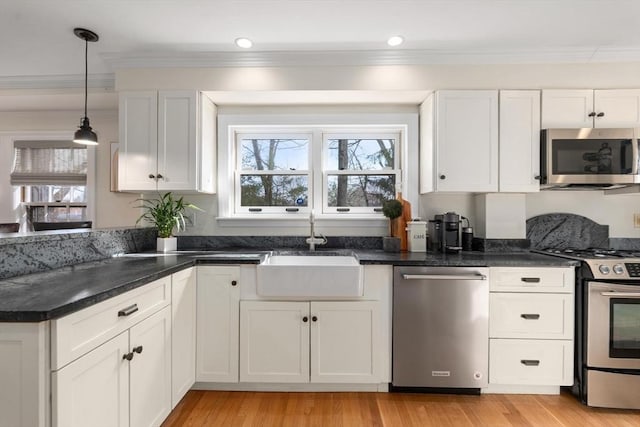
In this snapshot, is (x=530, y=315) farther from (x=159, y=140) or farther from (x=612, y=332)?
(x=159, y=140)

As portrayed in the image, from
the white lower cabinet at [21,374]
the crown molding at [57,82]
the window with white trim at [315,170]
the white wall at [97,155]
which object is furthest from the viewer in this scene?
the white wall at [97,155]

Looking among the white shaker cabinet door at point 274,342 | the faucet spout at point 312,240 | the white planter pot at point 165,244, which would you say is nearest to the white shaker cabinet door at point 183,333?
the white shaker cabinet door at point 274,342

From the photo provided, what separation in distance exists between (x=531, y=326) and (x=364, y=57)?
219 cm

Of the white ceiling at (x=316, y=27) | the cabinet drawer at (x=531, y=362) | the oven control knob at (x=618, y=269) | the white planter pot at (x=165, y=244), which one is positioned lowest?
the cabinet drawer at (x=531, y=362)

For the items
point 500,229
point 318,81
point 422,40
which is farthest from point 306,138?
point 500,229

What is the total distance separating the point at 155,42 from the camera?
2.21 m

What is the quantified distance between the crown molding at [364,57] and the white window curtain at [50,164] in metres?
1.71

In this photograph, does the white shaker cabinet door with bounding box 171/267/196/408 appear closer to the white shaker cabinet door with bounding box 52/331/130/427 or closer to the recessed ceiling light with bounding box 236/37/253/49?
the white shaker cabinet door with bounding box 52/331/130/427

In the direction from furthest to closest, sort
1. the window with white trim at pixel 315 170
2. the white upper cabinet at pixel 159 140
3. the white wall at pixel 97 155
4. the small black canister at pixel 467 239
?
1. the white wall at pixel 97 155
2. the window with white trim at pixel 315 170
3. the small black canister at pixel 467 239
4. the white upper cabinet at pixel 159 140

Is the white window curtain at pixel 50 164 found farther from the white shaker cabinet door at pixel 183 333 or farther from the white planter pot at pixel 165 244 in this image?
the white shaker cabinet door at pixel 183 333

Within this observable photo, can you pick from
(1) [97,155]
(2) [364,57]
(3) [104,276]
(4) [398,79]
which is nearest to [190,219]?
(3) [104,276]

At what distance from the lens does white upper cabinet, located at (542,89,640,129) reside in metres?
2.27

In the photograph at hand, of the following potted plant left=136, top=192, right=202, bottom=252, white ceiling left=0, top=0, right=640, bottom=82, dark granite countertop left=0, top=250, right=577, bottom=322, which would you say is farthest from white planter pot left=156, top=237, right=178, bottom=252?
white ceiling left=0, top=0, right=640, bottom=82

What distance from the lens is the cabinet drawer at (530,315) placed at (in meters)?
1.96
